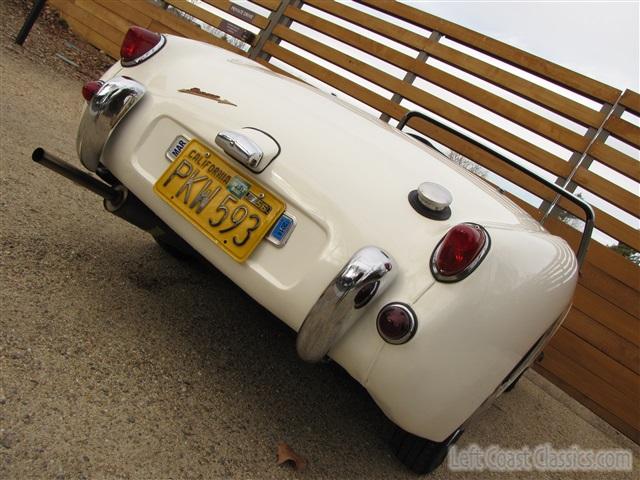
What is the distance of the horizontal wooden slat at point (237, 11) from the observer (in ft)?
20.2

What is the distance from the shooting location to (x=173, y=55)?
1.99m

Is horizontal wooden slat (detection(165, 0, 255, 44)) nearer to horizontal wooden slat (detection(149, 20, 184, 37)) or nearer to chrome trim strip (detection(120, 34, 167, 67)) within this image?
horizontal wooden slat (detection(149, 20, 184, 37))

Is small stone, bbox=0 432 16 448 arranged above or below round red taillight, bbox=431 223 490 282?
below

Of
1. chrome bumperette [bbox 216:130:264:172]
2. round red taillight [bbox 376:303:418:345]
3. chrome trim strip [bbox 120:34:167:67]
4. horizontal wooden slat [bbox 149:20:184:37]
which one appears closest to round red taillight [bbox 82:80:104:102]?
chrome trim strip [bbox 120:34:167:67]

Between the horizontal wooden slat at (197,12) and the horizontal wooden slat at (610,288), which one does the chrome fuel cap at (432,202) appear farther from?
the horizontal wooden slat at (197,12)

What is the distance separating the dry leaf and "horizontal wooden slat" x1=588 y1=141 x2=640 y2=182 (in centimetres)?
336

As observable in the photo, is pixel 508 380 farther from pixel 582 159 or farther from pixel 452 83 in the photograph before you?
pixel 452 83

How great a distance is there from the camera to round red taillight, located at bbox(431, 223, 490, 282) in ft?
4.50

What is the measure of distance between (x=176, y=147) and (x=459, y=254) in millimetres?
979

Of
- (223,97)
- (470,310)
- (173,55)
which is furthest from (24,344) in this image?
(470,310)

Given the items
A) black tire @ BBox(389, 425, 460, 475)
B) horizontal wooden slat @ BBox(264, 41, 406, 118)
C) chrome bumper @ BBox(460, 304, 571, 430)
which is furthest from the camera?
Result: horizontal wooden slat @ BBox(264, 41, 406, 118)

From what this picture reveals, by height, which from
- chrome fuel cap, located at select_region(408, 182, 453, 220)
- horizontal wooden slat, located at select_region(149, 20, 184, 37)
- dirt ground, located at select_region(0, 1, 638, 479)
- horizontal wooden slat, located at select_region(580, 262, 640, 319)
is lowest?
dirt ground, located at select_region(0, 1, 638, 479)

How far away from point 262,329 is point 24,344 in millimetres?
1010

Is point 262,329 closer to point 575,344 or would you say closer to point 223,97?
point 223,97
